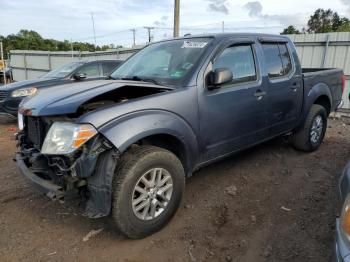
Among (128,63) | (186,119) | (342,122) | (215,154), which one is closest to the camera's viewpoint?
(186,119)

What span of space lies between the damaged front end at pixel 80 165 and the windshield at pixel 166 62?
115cm

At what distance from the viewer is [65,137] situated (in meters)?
2.64

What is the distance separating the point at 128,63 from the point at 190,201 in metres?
2.00

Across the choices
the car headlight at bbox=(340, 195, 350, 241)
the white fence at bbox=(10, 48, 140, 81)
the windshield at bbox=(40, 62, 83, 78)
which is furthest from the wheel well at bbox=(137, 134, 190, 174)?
A: the white fence at bbox=(10, 48, 140, 81)

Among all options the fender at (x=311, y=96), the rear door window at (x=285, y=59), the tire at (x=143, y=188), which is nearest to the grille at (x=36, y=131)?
the tire at (x=143, y=188)

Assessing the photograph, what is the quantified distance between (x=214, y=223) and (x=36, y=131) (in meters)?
1.95

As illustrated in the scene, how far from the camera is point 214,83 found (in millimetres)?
3344

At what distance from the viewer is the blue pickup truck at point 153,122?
8.71ft

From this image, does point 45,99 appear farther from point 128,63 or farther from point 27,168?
point 128,63

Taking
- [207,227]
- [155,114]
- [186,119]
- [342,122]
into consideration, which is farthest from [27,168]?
[342,122]

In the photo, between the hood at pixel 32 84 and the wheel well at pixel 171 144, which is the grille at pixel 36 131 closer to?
the wheel well at pixel 171 144

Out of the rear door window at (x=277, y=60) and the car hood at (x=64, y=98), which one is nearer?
the car hood at (x=64, y=98)

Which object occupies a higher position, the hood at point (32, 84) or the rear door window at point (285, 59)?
the rear door window at point (285, 59)

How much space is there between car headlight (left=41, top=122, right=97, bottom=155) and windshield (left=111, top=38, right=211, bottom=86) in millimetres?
1162
